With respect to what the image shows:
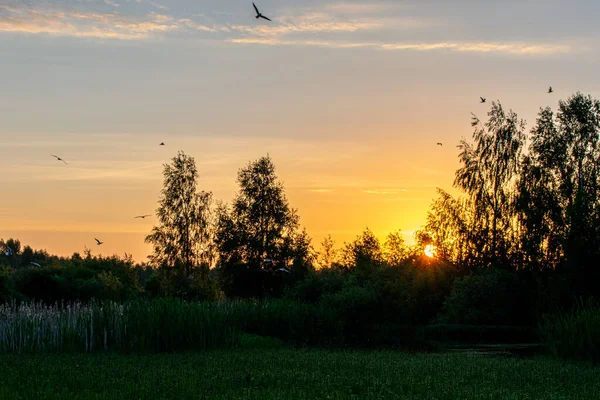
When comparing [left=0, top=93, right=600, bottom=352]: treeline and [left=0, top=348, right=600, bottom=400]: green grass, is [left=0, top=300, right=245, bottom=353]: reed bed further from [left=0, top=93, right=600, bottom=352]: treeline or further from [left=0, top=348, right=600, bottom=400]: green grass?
[left=0, top=93, right=600, bottom=352]: treeline

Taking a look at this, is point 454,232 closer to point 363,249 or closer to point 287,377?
point 363,249

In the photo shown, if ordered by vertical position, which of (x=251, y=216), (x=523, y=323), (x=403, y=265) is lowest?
(x=523, y=323)

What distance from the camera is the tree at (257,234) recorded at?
7269 cm

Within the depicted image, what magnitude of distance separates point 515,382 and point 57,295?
54.0 m

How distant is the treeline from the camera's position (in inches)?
2311

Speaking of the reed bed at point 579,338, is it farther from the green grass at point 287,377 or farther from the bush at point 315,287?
the bush at point 315,287

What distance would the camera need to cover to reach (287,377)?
867 inches

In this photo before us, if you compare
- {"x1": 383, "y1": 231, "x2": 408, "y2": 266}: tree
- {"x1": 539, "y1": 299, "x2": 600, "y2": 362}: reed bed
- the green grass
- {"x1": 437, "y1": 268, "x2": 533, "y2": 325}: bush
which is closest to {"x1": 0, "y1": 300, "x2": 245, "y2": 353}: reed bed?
the green grass

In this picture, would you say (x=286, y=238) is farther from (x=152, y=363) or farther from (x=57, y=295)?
(x=152, y=363)

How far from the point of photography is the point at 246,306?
42.8 meters

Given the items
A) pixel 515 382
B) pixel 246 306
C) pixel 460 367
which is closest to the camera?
pixel 515 382

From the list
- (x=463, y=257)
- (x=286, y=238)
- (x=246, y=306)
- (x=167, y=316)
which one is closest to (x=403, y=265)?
(x=463, y=257)

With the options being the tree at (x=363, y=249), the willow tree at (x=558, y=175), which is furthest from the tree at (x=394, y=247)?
the willow tree at (x=558, y=175)

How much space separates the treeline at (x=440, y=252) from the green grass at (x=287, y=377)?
25186 millimetres
